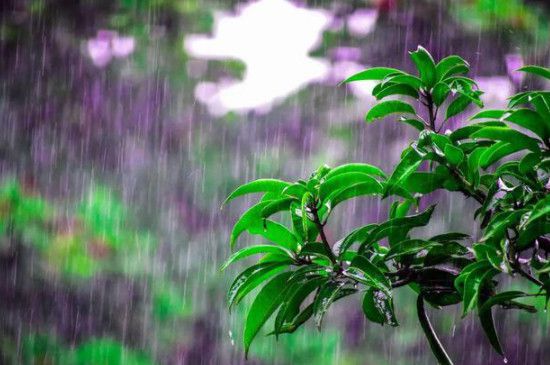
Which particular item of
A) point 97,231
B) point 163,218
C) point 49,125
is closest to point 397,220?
point 97,231

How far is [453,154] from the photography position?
479 mm

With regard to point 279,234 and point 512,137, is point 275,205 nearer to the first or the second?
point 279,234

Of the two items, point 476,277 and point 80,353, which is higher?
point 476,277

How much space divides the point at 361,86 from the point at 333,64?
110 millimetres

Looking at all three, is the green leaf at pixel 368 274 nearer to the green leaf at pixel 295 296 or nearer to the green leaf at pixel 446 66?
the green leaf at pixel 295 296

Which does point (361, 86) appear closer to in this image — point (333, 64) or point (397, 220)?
point (333, 64)

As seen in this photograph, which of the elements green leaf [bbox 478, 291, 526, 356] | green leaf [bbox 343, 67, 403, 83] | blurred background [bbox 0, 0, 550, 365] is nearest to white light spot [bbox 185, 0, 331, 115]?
blurred background [bbox 0, 0, 550, 365]

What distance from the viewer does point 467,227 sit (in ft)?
6.04

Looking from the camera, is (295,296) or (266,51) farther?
(266,51)

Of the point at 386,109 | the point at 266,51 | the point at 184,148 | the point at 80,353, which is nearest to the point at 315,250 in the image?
the point at 386,109

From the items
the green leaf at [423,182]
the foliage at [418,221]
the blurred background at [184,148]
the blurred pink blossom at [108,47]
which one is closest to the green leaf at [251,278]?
the foliage at [418,221]

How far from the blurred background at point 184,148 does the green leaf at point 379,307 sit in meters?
1.30

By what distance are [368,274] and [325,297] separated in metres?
0.03

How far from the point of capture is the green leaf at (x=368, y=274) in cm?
46
